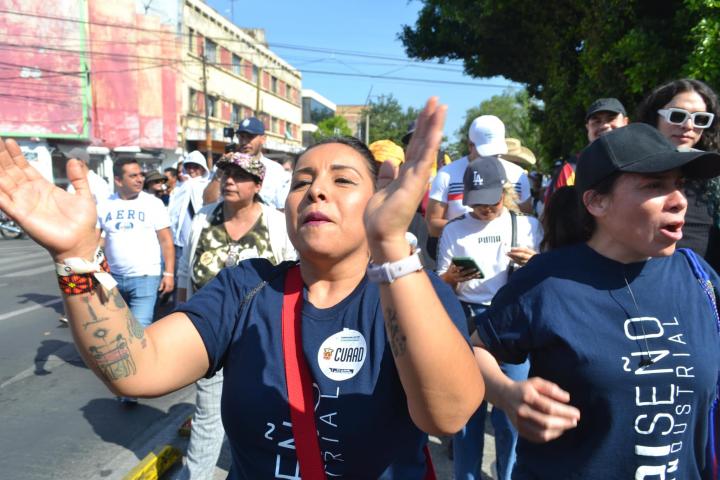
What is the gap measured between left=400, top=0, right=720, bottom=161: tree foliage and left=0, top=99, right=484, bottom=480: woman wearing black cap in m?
5.18

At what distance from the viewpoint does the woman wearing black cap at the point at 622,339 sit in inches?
65.6

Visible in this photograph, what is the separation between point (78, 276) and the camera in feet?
4.29

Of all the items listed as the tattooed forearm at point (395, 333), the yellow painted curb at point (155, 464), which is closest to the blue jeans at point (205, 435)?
the yellow painted curb at point (155, 464)

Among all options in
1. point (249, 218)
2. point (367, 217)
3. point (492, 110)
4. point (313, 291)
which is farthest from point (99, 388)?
A: point (492, 110)

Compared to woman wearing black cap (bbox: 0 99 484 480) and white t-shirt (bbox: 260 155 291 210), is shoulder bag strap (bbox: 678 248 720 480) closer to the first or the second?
woman wearing black cap (bbox: 0 99 484 480)

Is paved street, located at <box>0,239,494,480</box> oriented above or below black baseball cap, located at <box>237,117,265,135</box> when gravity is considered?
below

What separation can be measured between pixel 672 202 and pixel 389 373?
1.01 metres

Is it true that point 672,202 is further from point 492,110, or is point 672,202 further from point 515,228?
point 492,110

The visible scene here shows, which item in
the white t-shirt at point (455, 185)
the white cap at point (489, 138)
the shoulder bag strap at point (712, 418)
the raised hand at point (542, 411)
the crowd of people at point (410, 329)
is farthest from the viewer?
the white cap at point (489, 138)

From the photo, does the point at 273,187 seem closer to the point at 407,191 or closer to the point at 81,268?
the point at 81,268

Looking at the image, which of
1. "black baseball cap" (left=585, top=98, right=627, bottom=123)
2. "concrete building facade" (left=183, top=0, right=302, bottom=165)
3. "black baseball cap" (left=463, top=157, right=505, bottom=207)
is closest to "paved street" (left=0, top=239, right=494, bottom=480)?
"black baseball cap" (left=463, top=157, right=505, bottom=207)

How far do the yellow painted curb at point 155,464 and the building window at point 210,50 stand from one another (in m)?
37.3

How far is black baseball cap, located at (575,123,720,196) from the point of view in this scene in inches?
65.6

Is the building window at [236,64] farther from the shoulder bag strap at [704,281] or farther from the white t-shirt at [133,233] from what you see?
the shoulder bag strap at [704,281]
